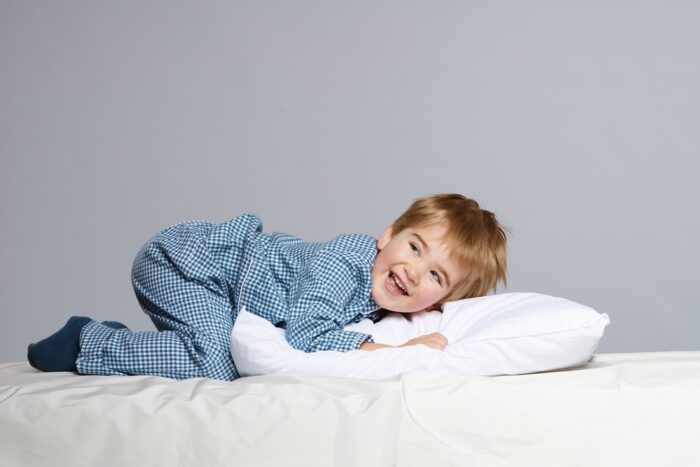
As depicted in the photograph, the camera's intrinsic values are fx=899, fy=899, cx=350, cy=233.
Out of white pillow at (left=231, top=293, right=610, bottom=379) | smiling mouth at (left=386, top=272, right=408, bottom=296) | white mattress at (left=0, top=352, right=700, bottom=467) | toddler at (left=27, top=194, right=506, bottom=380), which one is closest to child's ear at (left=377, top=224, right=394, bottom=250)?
toddler at (left=27, top=194, right=506, bottom=380)

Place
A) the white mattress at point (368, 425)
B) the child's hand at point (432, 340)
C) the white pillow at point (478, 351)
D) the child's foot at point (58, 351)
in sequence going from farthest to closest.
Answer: the child's foot at point (58, 351) < the child's hand at point (432, 340) < the white pillow at point (478, 351) < the white mattress at point (368, 425)

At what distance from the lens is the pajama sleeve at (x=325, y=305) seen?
1.83 metres

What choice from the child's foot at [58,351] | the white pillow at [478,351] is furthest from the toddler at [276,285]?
the white pillow at [478,351]

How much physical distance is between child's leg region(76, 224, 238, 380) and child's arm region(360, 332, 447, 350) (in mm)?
291

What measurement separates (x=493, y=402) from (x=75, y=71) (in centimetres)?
227

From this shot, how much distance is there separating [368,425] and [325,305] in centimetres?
48

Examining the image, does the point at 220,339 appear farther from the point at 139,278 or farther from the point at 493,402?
the point at 493,402

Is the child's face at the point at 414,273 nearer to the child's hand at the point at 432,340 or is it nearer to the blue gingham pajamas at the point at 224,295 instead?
the blue gingham pajamas at the point at 224,295

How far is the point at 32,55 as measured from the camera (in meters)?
3.21

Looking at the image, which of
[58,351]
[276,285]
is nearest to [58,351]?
[58,351]

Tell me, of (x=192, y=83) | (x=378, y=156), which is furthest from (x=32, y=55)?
(x=378, y=156)

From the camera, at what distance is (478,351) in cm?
163

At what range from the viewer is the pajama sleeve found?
1835mm

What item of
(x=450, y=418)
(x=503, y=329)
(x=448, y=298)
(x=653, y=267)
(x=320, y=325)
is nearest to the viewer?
(x=450, y=418)
